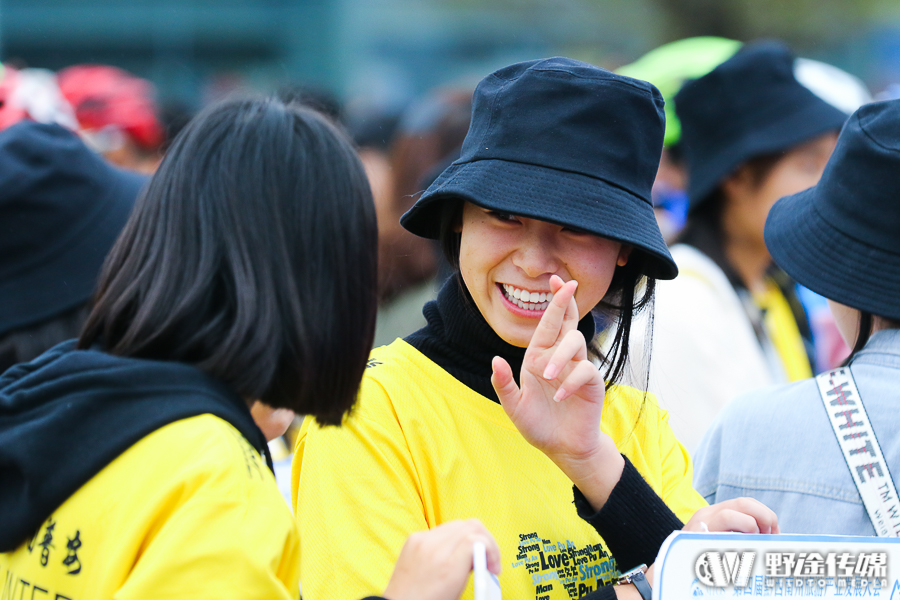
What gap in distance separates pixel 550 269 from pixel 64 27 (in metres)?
14.1

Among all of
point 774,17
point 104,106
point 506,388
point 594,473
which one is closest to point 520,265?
point 506,388

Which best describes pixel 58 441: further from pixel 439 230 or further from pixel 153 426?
pixel 439 230

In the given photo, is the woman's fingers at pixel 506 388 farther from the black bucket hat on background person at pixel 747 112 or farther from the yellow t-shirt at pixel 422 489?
the black bucket hat on background person at pixel 747 112

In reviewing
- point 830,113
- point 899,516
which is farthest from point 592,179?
point 830,113

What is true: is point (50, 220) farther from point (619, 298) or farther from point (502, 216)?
point (619, 298)

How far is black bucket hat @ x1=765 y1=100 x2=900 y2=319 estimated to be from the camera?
6.26 ft

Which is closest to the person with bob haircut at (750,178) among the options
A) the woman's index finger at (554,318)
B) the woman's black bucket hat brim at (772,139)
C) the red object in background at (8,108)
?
the woman's black bucket hat brim at (772,139)

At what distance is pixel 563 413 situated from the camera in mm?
1750

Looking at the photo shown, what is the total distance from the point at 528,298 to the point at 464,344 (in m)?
0.16

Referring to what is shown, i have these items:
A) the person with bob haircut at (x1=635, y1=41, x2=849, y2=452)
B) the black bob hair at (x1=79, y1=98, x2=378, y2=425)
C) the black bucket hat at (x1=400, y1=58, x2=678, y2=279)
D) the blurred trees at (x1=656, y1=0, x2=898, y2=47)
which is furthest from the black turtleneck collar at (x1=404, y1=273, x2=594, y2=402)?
the blurred trees at (x1=656, y1=0, x2=898, y2=47)

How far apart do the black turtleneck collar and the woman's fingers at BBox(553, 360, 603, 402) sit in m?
0.26

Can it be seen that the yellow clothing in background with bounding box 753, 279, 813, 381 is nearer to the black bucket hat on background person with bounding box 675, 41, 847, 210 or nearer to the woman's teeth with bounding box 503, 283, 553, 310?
the black bucket hat on background person with bounding box 675, 41, 847, 210

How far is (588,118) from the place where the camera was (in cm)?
185

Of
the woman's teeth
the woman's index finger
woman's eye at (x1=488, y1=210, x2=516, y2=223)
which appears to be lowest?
the woman's teeth
